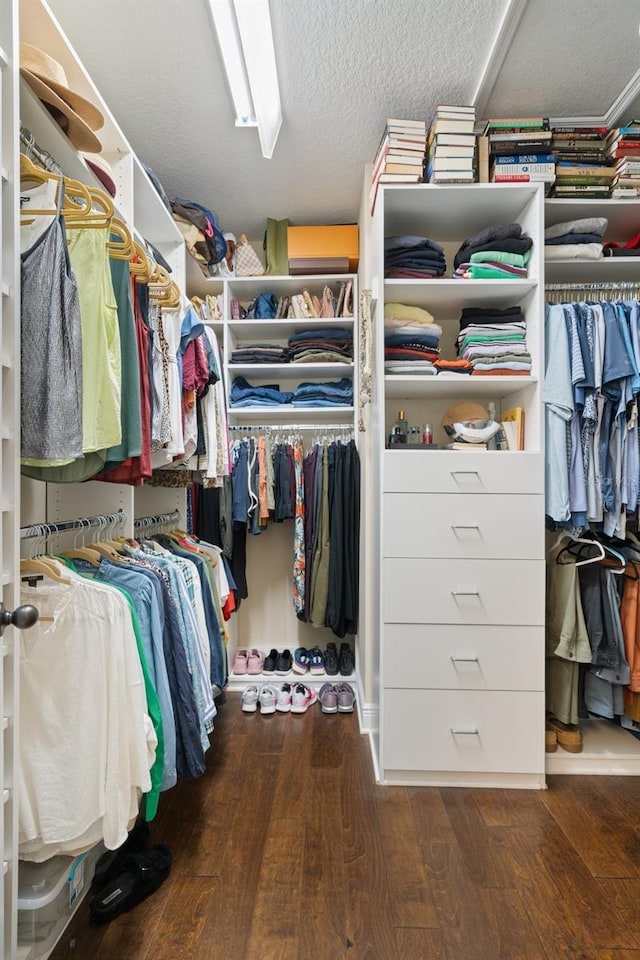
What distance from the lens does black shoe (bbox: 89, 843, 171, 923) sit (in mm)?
1164

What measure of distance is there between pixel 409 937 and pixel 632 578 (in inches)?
56.4

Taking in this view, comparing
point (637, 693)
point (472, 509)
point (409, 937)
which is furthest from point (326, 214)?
point (409, 937)

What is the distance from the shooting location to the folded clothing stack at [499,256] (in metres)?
1.82

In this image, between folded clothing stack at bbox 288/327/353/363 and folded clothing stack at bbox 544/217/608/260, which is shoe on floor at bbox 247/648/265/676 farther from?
folded clothing stack at bbox 544/217/608/260

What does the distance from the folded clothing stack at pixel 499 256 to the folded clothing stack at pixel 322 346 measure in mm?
796

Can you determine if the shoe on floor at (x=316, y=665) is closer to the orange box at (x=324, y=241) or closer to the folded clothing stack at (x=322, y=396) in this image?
the folded clothing stack at (x=322, y=396)

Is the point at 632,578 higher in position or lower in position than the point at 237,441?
lower

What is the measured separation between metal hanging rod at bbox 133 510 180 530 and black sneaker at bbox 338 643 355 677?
121 cm

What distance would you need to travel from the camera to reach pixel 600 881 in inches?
51.1

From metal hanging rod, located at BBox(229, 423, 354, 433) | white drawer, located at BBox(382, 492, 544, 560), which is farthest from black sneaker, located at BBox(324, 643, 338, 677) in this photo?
metal hanging rod, located at BBox(229, 423, 354, 433)

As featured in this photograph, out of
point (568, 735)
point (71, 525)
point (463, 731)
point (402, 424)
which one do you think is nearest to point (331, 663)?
point (463, 731)

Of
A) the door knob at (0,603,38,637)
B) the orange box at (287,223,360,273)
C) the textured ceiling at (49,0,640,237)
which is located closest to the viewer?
the door knob at (0,603,38,637)

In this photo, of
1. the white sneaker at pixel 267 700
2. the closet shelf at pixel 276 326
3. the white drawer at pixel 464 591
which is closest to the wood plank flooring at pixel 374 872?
the white sneaker at pixel 267 700

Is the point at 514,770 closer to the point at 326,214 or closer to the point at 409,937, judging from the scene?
the point at 409,937
